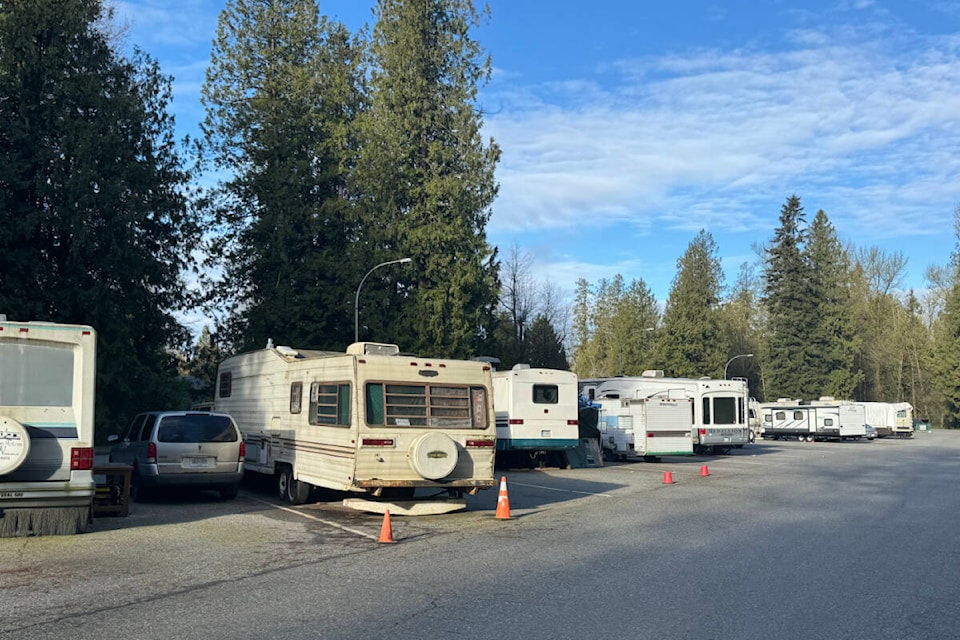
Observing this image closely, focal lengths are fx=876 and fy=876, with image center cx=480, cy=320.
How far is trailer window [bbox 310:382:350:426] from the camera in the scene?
14.2 meters

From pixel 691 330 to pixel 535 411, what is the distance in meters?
49.8

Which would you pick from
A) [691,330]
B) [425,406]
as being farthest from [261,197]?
[691,330]

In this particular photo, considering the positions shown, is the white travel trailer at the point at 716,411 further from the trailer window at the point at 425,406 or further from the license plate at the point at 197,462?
the license plate at the point at 197,462

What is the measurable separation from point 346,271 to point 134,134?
11.2 m

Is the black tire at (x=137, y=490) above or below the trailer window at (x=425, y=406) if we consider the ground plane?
below

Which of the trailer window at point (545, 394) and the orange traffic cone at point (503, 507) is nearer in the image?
the orange traffic cone at point (503, 507)

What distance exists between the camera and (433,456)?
45.6ft

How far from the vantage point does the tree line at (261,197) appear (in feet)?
94.7

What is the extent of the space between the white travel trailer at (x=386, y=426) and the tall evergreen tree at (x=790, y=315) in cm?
6556

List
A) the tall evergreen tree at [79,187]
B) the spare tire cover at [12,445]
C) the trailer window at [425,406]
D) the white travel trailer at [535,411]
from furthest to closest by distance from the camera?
the tall evergreen tree at [79,187] < the white travel trailer at [535,411] < the trailer window at [425,406] < the spare tire cover at [12,445]

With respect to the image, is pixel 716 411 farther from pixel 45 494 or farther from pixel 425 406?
pixel 45 494

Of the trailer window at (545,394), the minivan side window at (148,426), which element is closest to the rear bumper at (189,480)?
the minivan side window at (148,426)

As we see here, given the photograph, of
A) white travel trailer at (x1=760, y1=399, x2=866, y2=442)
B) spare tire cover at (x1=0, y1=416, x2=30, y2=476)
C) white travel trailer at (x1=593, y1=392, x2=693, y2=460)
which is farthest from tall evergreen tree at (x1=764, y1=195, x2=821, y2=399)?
spare tire cover at (x1=0, y1=416, x2=30, y2=476)

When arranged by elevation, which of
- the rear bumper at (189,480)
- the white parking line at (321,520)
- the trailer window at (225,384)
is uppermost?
the trailer window at (225,384)
